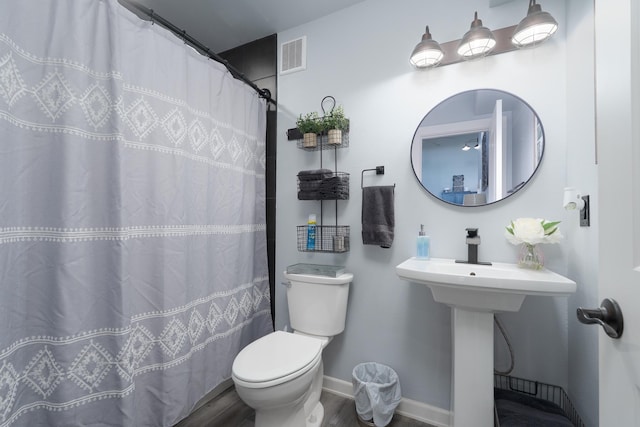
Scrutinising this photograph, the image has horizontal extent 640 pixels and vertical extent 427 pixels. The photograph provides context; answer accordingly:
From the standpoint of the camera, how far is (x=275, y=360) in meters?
1.25

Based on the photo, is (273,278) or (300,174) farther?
(273,278)

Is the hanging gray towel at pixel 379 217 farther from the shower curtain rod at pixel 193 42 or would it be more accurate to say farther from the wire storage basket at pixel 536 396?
the shower curtain rod at pixel 193 42

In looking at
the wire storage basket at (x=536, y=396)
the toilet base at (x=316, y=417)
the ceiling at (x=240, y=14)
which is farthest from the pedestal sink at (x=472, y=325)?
the ceiling at (x=240, y=14)

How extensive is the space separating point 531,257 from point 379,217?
0.74 metres

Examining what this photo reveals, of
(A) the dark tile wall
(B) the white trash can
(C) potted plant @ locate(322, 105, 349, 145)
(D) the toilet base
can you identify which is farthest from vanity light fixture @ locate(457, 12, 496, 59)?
(D) the toilet base

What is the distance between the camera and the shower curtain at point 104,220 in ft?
2.94

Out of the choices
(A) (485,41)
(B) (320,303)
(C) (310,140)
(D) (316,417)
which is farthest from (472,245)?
(D) (316,417)

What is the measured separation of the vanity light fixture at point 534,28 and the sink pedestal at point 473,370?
131cm

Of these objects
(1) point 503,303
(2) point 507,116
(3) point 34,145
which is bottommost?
(1) point 503,303

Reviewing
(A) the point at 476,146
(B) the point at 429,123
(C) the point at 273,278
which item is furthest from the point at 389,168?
(C) the point at 273,278

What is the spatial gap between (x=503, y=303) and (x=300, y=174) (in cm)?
128

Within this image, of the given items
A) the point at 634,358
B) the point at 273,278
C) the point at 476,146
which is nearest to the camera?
the point at 634,358

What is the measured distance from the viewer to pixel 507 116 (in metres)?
1.43

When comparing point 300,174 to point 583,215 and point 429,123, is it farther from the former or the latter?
point 583,215
